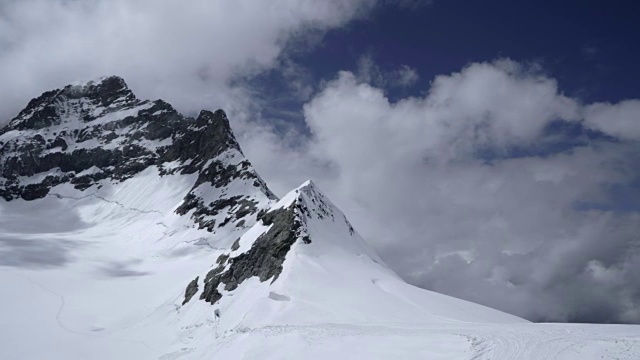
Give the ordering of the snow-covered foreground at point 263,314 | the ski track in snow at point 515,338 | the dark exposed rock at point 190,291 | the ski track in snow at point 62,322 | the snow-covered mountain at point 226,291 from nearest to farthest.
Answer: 1. the ski track in snow at point 515,338
2. the snow-covered foreground at point 263,314
3. the snow-covered mountain at point 226,291
4. the ski track in snow at point 62,322
5. the dark exposed rock at point 190,291

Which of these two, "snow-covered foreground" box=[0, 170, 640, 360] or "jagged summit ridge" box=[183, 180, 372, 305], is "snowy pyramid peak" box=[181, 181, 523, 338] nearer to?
"jagged summit ridge" box=[183, 180, 372, 305]

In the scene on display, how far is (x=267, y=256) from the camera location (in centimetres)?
4950

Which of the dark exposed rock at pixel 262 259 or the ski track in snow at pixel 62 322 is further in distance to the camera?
the dark exposed rock at pixel 262 259

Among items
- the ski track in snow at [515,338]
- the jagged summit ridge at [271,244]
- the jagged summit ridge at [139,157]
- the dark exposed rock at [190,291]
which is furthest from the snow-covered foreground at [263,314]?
the jagged summit ridge at [139,157]

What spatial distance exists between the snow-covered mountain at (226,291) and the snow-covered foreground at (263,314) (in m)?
0.17

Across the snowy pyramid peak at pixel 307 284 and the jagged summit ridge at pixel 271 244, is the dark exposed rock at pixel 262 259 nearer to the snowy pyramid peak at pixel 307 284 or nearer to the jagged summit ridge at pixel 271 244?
the jagged summit ridge at pixel 271 244

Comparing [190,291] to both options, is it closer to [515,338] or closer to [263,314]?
[263,314]

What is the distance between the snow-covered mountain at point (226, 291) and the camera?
984 inches

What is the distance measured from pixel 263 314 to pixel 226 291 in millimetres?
12250

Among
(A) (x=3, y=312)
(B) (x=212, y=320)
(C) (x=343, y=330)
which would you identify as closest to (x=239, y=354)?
(C) (x=343, y=330)

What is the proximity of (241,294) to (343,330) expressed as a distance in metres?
19.2

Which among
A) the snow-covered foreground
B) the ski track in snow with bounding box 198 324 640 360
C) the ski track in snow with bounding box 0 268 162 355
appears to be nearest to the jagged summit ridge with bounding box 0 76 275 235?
the snow-covered foreground

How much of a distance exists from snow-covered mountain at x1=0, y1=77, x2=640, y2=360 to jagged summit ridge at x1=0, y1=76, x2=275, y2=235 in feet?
3.86

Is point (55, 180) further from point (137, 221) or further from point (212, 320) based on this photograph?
point (212, 320)
